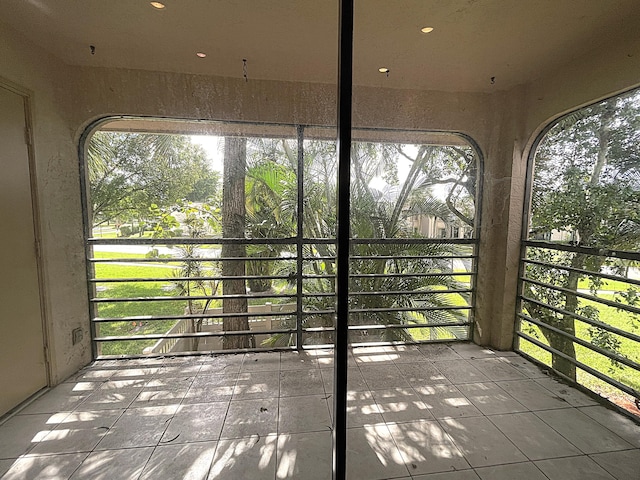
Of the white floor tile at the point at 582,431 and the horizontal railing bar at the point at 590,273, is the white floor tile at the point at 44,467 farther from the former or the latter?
the horizontal railing bar at the point at 590,273

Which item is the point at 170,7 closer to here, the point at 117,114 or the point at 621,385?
the point at 117,114

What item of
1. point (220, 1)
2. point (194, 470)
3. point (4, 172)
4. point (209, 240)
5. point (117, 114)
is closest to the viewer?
point (194, 470)

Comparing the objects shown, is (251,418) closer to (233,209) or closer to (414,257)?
(233,209)

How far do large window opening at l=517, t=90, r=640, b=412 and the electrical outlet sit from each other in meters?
3.18

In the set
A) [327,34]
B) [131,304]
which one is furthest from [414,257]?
[131,304]

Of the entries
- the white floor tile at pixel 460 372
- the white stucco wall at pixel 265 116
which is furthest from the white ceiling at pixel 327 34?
the white floor tile at pixel 460 372

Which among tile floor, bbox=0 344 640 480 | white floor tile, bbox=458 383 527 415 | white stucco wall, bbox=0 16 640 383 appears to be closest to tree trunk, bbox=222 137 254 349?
white stucco wall, bbox=0 16 640 383

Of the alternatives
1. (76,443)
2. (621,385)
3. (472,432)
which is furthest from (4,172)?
(621,385)

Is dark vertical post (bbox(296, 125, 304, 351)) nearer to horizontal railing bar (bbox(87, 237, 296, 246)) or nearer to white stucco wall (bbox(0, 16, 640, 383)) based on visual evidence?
horizontal railing bar (bbox(87, 237, 296, 246))

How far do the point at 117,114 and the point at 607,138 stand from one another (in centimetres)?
310

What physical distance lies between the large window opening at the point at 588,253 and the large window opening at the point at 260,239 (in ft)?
1.39

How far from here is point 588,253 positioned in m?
1.71

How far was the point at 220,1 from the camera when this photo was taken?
126cm

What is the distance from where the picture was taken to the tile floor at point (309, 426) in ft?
3.78
